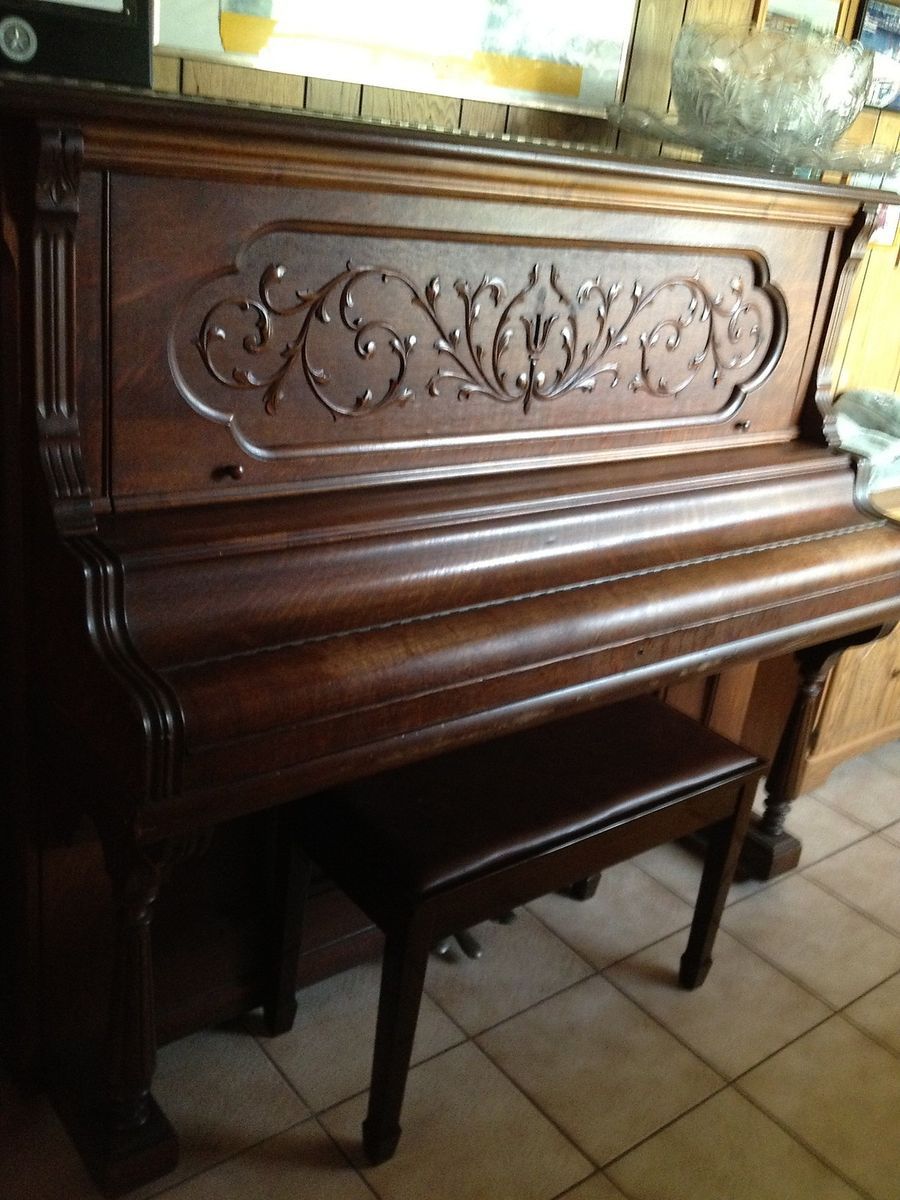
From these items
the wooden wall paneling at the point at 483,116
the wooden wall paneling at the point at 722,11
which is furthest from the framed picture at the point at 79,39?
the wooden wall paneling at the point at 722,11

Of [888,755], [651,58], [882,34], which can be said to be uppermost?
[882,34]

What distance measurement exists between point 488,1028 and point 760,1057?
17.6 inches

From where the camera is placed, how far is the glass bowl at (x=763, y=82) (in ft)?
5.36

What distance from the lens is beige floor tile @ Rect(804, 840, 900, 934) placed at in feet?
7.52

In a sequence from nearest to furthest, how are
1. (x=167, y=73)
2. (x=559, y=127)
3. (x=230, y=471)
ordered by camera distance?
(x=230, y=471)
(x=167, y=73)
(x=559, y=127)

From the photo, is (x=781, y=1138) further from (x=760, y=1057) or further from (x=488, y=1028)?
(x=488, y=1028)

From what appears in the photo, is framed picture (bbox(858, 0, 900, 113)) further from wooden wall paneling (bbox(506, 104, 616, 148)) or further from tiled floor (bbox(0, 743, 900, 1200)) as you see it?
tiled floor (bbox(0, 743, 900, 1200))

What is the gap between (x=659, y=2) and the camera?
1769 millimetres

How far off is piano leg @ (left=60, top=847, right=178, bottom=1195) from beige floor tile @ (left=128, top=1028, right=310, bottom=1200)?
55mm

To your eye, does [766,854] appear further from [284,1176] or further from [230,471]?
[230,471]

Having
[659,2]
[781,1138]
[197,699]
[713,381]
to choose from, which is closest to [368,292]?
[197,699]

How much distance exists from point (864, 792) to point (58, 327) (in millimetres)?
2245

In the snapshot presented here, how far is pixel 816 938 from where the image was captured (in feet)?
7.14

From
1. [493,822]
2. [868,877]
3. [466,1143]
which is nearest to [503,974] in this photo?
[466,1143]
